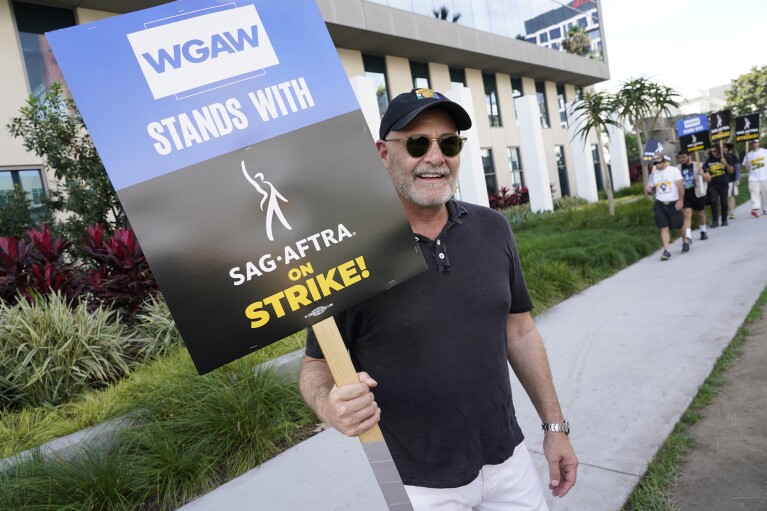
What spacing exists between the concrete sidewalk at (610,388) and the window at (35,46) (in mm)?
11419

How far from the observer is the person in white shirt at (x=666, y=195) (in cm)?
843

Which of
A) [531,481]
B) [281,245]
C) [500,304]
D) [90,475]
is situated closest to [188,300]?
[281,245]

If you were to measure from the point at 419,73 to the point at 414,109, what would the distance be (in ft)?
63.5

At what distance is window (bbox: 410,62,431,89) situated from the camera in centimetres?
1948

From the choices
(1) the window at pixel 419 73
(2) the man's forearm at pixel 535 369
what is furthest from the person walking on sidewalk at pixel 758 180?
(2) the man's forearm at pixel 535 369

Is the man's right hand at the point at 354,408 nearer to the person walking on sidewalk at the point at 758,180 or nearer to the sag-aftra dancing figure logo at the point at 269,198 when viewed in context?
the sag-aftra dancing figure logo at the point at 269,198

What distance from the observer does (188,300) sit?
1180mm

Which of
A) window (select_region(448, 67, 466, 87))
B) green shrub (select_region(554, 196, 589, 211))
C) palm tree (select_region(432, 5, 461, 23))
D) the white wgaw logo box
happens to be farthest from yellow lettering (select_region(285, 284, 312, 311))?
window (select_region(448, 67, 466, 87))

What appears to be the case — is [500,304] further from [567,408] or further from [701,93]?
[701,93]

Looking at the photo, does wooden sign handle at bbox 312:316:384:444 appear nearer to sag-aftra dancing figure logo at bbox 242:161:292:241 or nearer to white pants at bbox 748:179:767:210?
sag-aftra dancing figure logo at bbox 242:161:292:241

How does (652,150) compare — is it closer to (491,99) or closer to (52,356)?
(52,356)

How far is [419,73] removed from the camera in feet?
64.6

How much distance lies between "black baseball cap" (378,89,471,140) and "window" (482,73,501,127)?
22.1m

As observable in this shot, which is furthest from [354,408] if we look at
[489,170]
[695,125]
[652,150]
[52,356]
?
[489,170]
